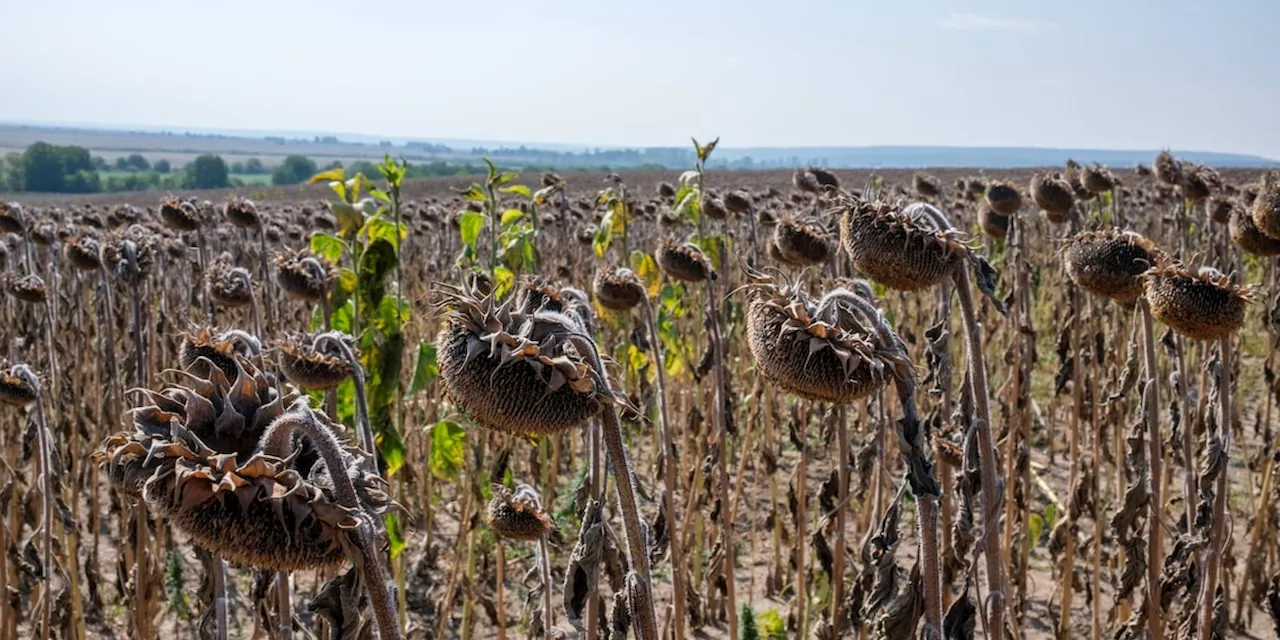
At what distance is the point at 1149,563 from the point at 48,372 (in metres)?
6.88

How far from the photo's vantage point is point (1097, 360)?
225 inches

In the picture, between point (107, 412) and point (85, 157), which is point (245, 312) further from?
point (85, 157)

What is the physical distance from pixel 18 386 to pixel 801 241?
326cm

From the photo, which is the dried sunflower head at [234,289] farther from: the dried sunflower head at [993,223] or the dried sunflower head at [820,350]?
the dried sunflower head at [993,223]

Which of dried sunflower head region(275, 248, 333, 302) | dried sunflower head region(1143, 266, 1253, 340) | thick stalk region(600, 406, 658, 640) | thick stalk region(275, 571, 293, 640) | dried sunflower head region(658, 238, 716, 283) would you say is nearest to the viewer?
thick stalk region(600, 406, 658, 640)

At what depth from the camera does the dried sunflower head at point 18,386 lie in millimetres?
3826

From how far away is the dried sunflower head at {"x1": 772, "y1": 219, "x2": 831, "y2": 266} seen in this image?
4215 millimetres

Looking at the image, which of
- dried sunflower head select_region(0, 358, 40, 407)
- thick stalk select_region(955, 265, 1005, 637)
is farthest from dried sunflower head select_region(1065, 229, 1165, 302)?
dried sunflower head select_region(0, 358, 40, 407)

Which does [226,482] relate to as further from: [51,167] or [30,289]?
[51,167]

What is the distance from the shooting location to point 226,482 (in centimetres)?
137

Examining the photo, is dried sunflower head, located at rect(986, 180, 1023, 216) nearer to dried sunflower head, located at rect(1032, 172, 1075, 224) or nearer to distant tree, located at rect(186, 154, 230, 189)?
dried sunflower head, located at rect(1032, 172, 1075, 224)

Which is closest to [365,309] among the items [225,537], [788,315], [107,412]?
[107,412]

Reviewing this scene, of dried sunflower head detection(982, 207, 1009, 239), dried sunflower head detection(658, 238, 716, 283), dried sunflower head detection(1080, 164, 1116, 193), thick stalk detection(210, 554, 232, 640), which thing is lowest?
thick stalk detection(210, 554, 232, 640)

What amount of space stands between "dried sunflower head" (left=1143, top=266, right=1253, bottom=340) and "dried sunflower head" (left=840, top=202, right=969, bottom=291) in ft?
3.31
